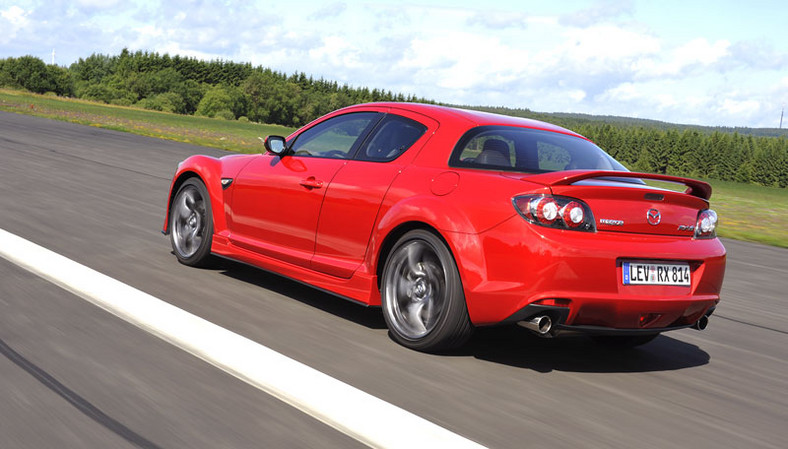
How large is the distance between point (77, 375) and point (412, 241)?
80.1 inches

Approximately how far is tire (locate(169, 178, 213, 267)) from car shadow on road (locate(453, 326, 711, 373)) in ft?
8.31

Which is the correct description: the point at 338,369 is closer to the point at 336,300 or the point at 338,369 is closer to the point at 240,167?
the point at 336,300

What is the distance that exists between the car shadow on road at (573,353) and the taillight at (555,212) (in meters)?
0.87

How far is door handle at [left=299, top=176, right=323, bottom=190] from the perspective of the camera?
5823 millimetres

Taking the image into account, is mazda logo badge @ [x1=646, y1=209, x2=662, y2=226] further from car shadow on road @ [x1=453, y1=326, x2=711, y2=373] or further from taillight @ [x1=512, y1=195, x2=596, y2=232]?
car shadow on road @ [x1=453, y1=326, x2=711, y2=373]

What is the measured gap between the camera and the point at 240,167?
22.2 feet

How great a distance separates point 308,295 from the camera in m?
6.43

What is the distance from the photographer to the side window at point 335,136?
233 inches

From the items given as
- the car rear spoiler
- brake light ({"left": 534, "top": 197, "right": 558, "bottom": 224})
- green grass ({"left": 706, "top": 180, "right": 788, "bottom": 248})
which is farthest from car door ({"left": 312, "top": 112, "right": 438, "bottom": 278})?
green grass ({"left": 706, "top": 180, "right": 788, "bottom": 248})

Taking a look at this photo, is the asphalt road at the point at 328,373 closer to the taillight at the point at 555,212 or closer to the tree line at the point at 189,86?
the taillight at the point at 555,212

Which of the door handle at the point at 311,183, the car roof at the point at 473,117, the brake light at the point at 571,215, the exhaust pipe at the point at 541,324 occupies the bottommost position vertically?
the exhaust pipe at the point at 541,324

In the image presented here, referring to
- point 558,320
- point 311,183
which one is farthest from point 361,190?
point 558,320

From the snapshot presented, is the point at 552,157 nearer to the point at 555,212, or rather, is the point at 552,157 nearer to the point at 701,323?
the point at 555,212

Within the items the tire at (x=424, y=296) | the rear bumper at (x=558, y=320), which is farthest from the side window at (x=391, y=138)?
the rear bumper at (x=558, y=320)
